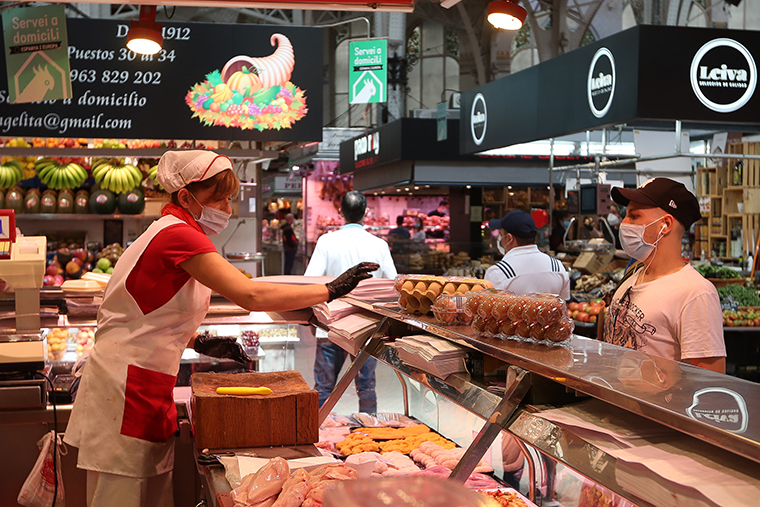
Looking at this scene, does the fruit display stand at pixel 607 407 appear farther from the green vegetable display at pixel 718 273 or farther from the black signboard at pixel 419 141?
the black signboard at pixel 419 141

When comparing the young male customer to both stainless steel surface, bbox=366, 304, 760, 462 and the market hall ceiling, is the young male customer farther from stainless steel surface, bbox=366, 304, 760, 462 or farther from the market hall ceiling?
the market hall ceiling

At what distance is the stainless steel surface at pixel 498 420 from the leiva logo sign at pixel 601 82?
17.8ft

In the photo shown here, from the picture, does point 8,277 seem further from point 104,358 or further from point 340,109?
point 340,109

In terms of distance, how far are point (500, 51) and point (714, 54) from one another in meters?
19.2

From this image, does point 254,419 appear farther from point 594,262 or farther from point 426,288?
point 594,262

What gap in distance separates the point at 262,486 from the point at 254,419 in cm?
54

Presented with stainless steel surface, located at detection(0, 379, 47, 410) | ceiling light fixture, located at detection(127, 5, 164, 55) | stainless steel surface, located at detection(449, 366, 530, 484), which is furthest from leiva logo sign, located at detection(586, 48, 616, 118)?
stainless steel surface, located at detection(0, 379, 47, 410)

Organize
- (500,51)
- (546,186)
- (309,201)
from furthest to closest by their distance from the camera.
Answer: (500,51) < (309,201) < (546,186)

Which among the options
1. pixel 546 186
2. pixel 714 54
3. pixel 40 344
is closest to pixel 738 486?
pixel 40 344

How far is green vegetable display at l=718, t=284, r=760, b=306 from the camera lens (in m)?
6.98

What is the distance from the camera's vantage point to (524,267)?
4.63 m

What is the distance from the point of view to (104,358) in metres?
2.57

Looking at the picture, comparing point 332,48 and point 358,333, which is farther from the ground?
point 332,48

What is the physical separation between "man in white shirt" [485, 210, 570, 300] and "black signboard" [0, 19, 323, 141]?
96.6 inches
